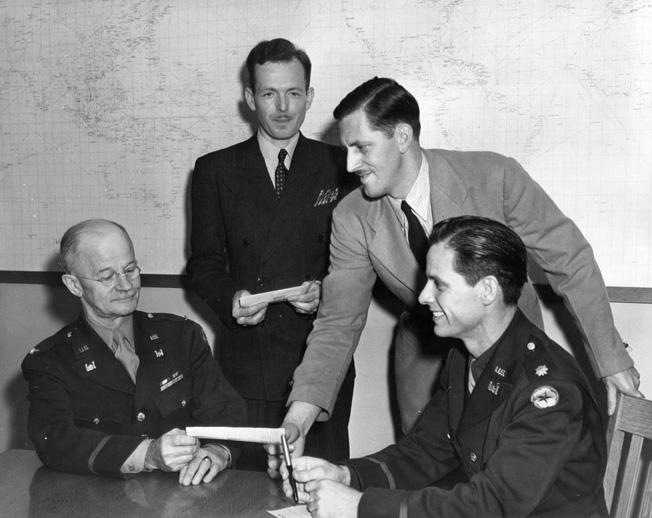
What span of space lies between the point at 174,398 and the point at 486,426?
1.12 m

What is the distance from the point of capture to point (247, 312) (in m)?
3.07

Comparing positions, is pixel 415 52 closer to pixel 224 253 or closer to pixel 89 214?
pixel 224 253

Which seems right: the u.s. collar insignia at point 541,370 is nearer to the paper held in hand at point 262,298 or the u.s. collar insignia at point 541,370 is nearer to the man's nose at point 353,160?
the man's nose at point 353,160

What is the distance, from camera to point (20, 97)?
14.4 ft

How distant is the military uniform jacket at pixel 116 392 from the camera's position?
234 centimetres

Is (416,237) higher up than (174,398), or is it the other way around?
(416,237)

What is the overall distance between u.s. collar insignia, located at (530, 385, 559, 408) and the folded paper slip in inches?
25.4

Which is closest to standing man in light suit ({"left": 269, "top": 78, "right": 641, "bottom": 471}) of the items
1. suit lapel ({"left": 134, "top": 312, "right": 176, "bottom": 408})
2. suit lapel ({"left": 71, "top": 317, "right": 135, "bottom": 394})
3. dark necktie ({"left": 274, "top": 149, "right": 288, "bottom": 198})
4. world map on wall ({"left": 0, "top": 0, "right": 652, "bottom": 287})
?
suit lapel ({"left": 134, "top": 312, "right": 176, "bottom": 408})

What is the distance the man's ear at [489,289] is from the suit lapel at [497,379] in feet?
0.34

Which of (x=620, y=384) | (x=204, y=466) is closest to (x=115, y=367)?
(x=204, y=466)

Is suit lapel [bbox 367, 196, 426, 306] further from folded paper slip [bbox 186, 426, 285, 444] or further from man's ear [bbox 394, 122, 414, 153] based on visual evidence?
folded paper slip [bbox 186, 426, 285, 444]

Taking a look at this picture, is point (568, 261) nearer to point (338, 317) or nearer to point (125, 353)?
point (338, 317)

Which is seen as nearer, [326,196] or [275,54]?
[275,54]

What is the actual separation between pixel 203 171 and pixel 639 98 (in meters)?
1.88
